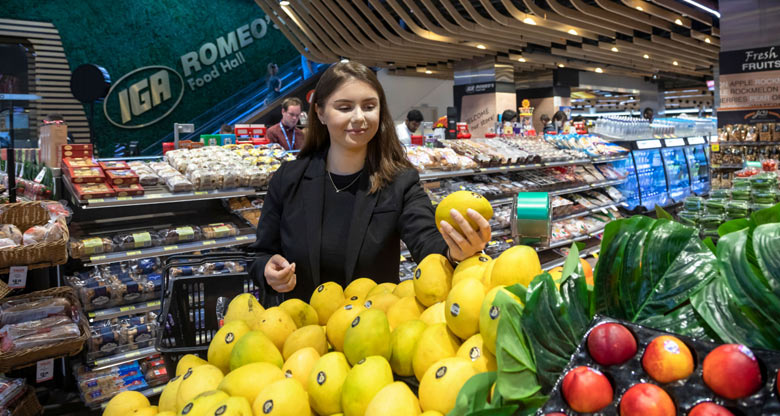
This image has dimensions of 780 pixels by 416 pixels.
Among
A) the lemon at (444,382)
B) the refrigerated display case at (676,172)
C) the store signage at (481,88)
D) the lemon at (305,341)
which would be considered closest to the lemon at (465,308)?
the lemon at (444,382)

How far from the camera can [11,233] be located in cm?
275

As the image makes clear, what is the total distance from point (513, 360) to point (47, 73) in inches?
574

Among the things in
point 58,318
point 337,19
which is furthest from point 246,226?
point 337,19

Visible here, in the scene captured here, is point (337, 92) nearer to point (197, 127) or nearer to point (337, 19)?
point (337, 19)

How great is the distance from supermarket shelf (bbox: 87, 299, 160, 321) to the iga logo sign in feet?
38.5

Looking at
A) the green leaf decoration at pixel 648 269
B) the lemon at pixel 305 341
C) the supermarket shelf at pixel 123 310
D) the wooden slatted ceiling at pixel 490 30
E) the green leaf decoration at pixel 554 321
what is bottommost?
the supermarket shelf at pixel 123 310

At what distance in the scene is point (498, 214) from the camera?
596 cm

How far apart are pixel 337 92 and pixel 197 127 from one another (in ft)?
46.2

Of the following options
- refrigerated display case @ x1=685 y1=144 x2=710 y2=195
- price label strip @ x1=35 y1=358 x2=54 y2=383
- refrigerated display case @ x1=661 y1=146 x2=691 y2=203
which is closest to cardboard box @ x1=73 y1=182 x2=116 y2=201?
price label strip @ x1=35 y1=358 x2=54 y2=383

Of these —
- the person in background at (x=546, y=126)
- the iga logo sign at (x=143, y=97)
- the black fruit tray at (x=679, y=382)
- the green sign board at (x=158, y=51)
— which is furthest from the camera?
the iga logo sign at (x=143, y=97)

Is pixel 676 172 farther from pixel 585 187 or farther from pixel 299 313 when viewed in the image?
pixel 299 313

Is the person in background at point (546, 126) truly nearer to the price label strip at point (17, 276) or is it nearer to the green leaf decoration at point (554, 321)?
the price label strip at point (17, 276)

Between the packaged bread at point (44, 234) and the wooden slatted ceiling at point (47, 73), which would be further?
the wooden slatted ceiling at point (47, 73)

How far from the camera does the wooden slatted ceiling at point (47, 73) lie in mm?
12078
